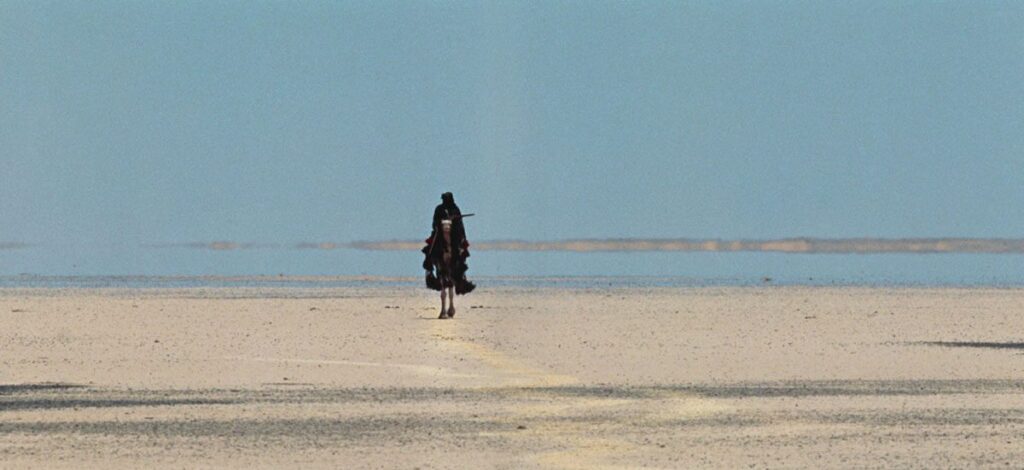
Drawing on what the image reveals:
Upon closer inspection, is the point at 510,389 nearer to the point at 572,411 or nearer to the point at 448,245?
the point at 572,411

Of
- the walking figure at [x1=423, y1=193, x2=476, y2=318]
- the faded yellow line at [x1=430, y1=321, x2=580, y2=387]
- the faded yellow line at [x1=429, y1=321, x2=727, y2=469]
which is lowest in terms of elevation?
the faded yellow line at [x1=430, y1=321, x2=580, y2=387]

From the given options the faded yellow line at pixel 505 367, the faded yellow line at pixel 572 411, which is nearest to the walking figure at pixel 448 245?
the faded yellow line at pixel 505 367

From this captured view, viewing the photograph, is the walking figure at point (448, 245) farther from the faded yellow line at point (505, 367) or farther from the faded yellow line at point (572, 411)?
the faded yellow line at point (572, 411)

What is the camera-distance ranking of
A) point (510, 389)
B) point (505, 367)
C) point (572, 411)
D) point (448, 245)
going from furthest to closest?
point (448, 245)
point (505, 367)
point (510, 389)
point (572, 411)

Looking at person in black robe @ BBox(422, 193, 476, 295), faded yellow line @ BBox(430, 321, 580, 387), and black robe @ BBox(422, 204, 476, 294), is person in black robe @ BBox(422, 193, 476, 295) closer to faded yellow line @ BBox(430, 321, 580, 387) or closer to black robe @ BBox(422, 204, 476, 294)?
black robe @ BBox(422, 204, 476, 294)

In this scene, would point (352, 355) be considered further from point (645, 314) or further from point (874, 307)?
point (874, 307)

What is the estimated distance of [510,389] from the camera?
18.8 metres

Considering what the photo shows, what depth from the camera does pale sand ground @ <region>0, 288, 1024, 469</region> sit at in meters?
13.8

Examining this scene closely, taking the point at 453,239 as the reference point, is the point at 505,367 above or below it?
below

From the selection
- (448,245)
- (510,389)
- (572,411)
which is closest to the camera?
(572,411)

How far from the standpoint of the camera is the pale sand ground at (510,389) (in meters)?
13.8

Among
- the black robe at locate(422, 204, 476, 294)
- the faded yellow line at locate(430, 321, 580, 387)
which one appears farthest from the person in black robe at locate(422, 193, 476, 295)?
the faded yellow line at locate(430, 321, 580, 387)

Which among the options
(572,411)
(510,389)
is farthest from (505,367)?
(572,411)

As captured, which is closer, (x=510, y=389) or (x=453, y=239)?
(x=510, y=389)
